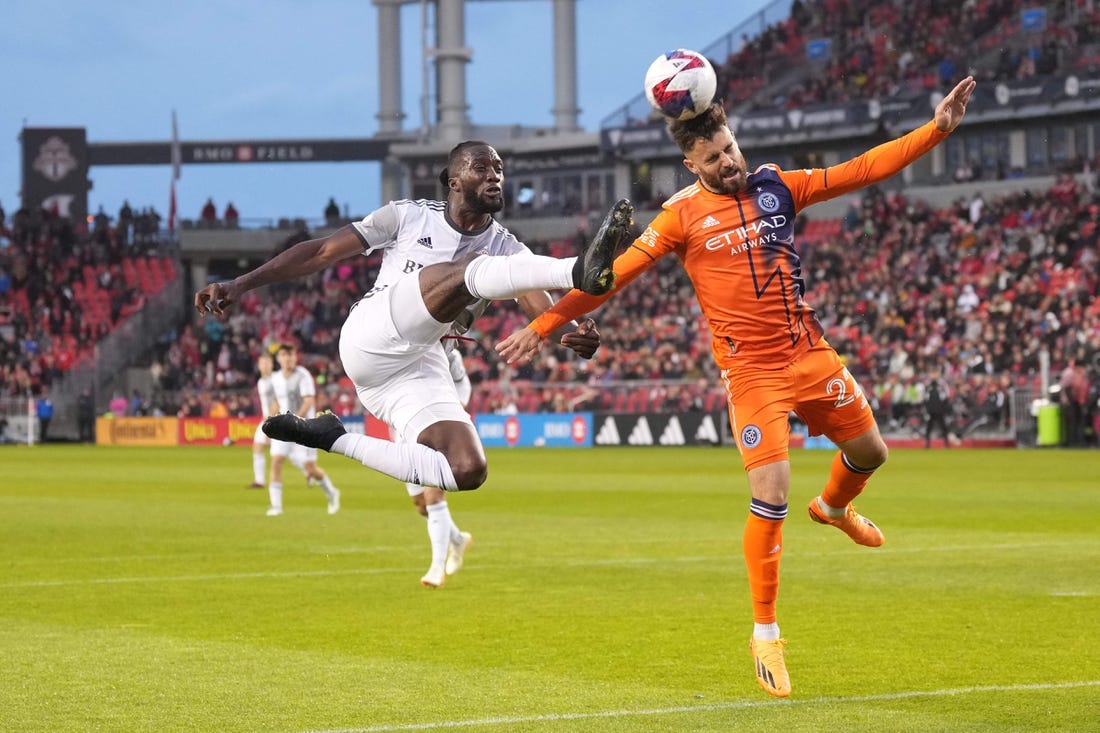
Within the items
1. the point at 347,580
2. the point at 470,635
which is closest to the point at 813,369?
the point at 470,635

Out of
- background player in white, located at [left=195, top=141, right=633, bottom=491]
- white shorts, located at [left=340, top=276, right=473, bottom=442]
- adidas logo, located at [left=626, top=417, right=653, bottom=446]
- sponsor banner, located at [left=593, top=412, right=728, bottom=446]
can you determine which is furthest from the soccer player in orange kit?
adidas logo, located at [left=626, top=417, right=653, bottom=446]

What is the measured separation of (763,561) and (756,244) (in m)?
1.58

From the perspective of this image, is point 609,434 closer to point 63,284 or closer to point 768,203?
point 63,284

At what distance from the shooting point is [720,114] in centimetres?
826

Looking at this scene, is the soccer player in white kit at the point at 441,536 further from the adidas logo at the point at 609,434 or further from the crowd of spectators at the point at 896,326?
the adidas logo at the point at 609,434

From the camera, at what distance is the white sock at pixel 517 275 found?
8.15m

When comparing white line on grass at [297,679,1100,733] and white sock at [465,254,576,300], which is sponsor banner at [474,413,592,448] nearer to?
white sock at [465,254,576,300]

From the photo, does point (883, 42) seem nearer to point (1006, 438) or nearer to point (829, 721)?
point (1006, 438)

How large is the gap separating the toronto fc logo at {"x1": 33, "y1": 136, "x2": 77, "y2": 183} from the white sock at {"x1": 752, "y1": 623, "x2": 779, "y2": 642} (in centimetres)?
6419

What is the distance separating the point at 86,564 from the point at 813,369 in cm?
905

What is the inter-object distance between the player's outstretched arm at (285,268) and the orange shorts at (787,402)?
2400 mm

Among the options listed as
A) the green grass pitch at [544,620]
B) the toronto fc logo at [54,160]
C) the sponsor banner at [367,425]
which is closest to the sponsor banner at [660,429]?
the sponsor banner at [367,425]

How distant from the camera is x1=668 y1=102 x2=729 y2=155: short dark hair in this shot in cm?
820

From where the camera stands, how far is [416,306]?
924cm
